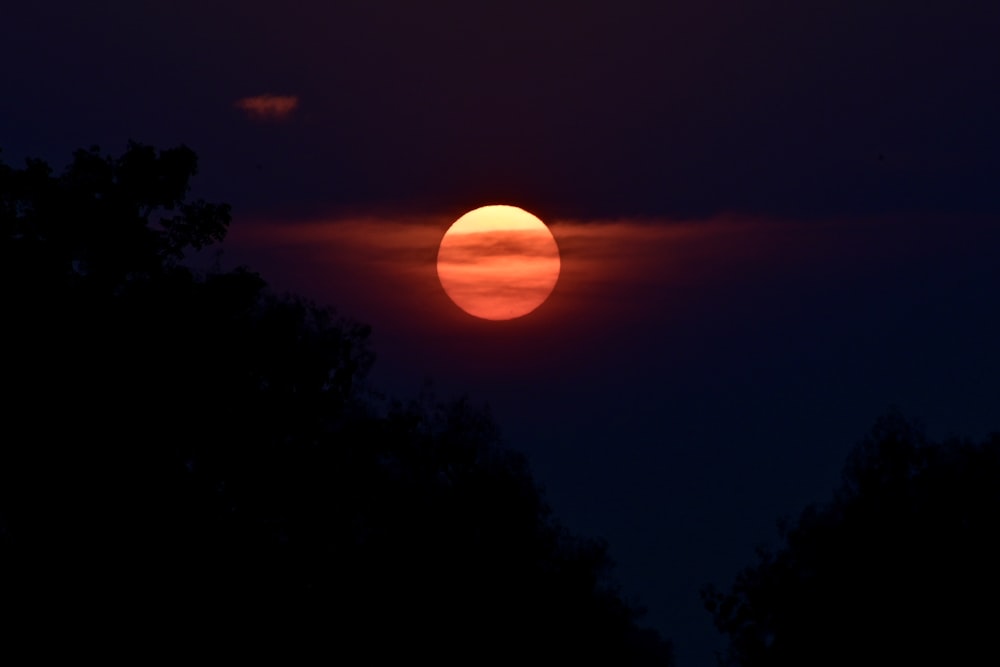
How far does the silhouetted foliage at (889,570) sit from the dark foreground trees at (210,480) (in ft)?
37.2

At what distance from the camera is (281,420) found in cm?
5353

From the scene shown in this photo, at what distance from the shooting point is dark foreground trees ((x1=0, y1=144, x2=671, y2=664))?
4194 centimetres

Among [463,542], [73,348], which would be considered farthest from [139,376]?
[463,542]

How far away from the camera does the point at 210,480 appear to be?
166 feet

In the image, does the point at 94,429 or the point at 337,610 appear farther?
the point at 337,610

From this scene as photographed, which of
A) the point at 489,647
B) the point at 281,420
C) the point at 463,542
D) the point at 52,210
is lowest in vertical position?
the point at 489,647

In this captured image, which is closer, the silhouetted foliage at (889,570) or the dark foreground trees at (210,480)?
the dark foreground trees at (210,480)

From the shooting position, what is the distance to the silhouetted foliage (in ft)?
165

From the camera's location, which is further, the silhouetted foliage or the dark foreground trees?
the silhouetted foliage

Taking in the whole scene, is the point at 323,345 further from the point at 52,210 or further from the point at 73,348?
the point at 73,348

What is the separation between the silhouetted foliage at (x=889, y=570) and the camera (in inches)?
1976

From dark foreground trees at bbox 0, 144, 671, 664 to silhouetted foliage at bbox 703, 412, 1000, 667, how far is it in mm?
11337

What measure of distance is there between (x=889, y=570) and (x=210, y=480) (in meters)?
21.6

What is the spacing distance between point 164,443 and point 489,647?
22155 millimetres
